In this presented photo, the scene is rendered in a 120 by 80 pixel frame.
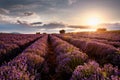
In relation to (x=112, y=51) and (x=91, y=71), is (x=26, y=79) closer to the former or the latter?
(x=91, y=71)

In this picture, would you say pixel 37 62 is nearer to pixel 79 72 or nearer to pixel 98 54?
pixel 79 72

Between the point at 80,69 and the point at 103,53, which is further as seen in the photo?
the point at 103,53

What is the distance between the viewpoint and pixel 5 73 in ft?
20.4

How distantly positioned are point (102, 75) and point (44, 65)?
4635mm

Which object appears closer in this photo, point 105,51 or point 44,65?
point 44,65

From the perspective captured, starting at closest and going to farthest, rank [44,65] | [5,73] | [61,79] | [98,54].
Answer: [5,73], [61,79], [44,65], [98,54]

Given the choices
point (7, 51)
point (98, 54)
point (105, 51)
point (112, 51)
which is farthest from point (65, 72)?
point (7, 51)

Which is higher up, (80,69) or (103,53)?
(80,69)

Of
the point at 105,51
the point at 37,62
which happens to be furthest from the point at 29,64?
the point at 105,51

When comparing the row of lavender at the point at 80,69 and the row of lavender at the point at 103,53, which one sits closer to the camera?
the row of lavender at the point at 80,69

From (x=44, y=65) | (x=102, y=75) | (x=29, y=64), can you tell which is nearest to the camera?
(x=102, y=75)

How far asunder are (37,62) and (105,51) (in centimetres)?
552

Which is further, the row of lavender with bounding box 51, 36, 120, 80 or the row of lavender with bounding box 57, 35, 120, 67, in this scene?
the row of lavender with bounding box 57, 35, 120, 67

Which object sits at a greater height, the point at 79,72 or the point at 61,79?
the point at 79,72
